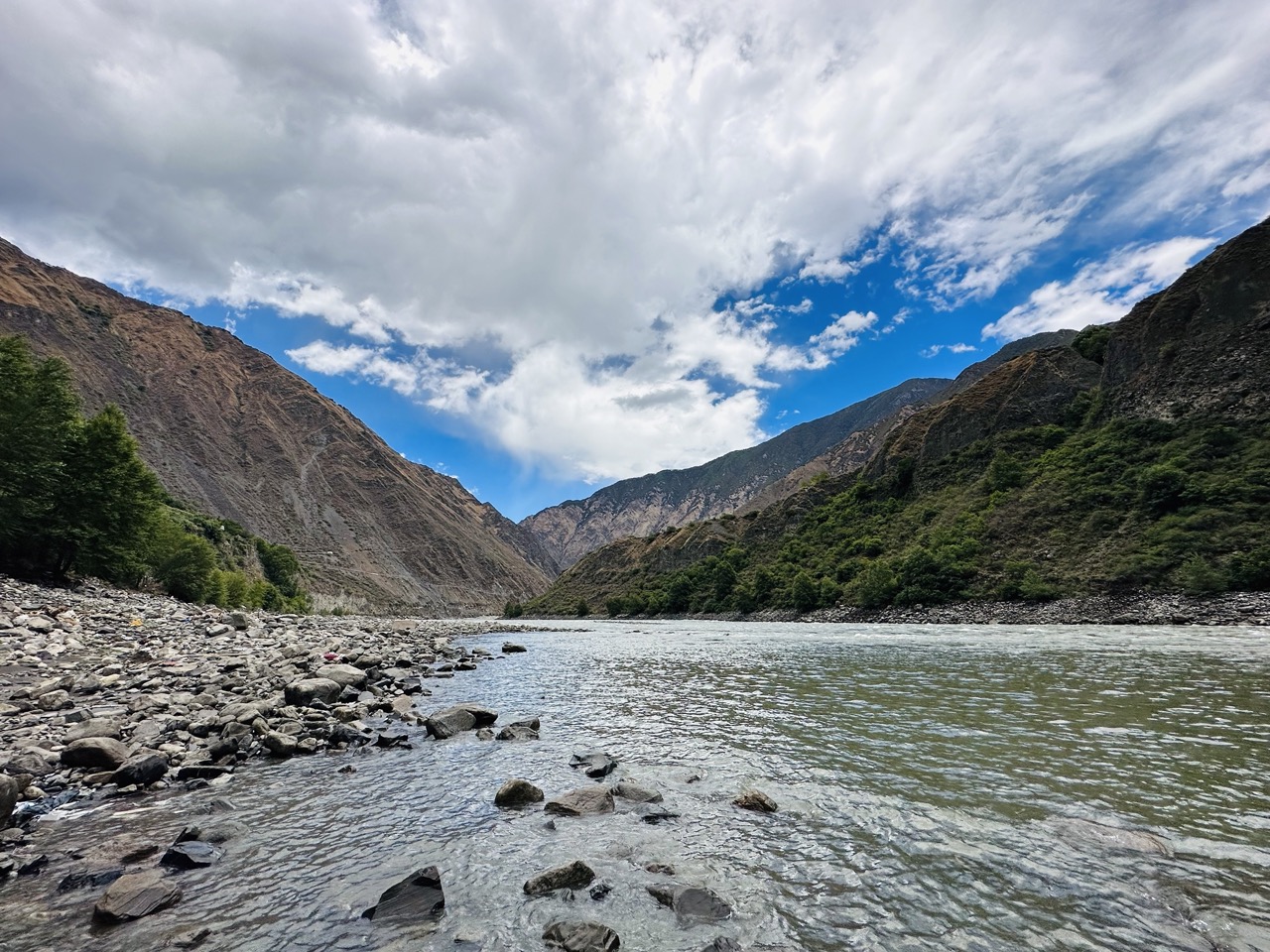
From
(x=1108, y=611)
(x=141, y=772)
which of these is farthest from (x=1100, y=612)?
(x=141, y=772)

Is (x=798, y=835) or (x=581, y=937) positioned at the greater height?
(x=581, y=937)

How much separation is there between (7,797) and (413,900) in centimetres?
612

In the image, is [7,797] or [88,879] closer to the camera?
[88,879]

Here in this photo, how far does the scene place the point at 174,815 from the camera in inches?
319

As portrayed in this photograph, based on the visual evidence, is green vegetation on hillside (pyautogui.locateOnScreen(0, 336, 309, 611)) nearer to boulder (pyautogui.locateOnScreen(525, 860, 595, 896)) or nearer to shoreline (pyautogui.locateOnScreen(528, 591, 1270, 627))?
boulder (pyautogui.locateOnScreen(525, 860, 595, 896))

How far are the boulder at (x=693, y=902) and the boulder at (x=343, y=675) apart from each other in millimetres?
14571

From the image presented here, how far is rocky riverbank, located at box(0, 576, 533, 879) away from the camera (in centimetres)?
922

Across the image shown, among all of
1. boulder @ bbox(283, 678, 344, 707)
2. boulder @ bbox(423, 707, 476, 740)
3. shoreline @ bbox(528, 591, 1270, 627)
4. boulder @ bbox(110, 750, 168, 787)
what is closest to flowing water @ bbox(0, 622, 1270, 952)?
boulder @ bbox(423, 707, 476, 740)

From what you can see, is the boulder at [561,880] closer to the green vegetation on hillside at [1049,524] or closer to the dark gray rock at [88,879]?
the dark gray rock at [88,879]

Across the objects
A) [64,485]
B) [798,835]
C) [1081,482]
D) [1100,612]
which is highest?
[64,485]

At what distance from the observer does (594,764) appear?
35.2ft

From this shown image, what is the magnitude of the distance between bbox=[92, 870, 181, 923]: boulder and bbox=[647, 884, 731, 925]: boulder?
16.9 feet

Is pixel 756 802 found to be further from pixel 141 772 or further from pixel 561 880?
pixel 141 772

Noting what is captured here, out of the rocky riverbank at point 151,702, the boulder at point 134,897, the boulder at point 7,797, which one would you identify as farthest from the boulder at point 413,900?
the boulder at point 7,797
